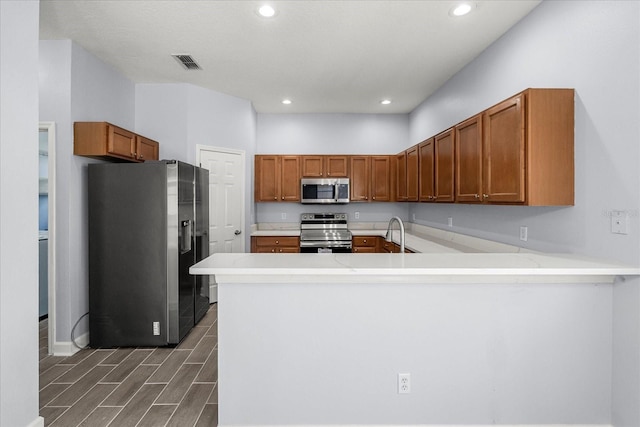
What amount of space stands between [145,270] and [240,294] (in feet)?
5.93

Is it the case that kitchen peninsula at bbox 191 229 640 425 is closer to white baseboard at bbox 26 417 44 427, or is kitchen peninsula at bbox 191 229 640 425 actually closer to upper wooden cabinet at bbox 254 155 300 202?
white baseboard at bbox 26 417 44 427

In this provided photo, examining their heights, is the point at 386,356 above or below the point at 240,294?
below

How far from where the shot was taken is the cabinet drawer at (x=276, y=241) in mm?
5121

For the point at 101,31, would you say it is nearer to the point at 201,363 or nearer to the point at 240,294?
the point at 240,294

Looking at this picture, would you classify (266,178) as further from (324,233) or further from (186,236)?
(186,236)

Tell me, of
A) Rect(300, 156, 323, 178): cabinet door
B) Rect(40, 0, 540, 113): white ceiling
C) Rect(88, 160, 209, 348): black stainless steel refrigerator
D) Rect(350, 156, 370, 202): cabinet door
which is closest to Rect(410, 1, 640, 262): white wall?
Rect(40, 0, 540, 113): white ceiling

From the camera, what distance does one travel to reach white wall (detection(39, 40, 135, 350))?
10.1 feet

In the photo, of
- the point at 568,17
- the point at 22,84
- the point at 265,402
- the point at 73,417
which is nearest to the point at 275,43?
the point at 22,84

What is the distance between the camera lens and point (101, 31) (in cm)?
298

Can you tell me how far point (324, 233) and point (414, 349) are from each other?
3.62 metres

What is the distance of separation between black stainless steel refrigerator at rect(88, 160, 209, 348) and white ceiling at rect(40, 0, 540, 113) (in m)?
1.17

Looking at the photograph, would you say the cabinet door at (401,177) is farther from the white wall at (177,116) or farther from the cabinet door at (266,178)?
the white wall at (177,116)

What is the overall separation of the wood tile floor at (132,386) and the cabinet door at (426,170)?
2.75m

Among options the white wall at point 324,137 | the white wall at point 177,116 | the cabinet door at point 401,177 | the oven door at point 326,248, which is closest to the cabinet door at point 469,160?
the cabinet door at point 401,177
